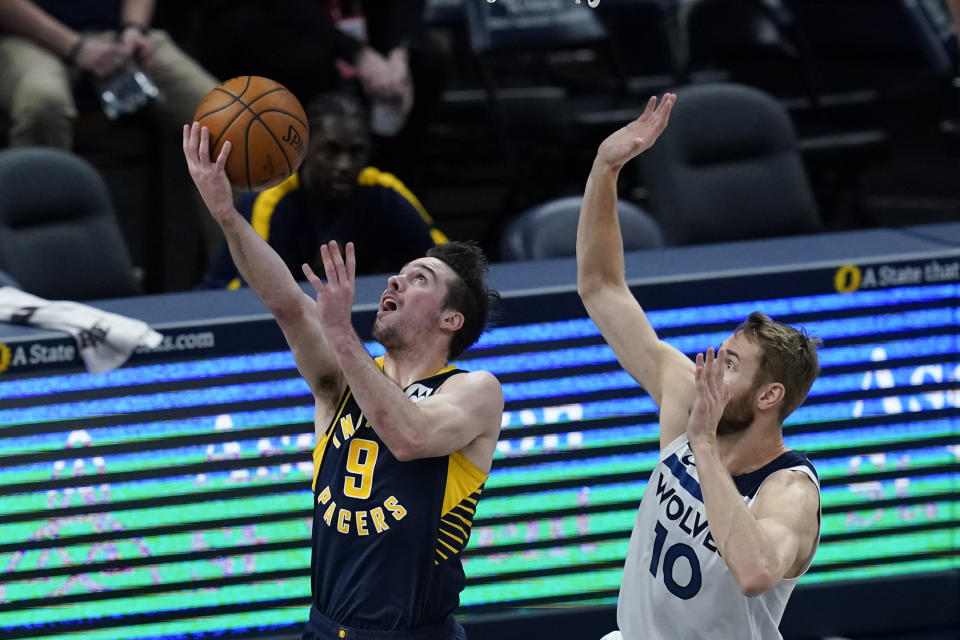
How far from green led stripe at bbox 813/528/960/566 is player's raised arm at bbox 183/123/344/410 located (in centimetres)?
197

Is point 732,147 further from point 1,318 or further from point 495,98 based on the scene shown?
point 1,318

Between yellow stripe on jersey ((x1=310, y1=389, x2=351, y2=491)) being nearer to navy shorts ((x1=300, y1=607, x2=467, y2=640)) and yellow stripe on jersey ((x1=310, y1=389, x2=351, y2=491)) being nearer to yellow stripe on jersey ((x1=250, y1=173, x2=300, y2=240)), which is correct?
navy shorts ((x1=300, y1=607, x2=467, y2=640))

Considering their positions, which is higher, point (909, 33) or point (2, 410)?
point (909, 33)

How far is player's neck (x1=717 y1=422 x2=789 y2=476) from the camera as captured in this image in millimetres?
3486

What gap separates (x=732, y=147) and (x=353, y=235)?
1.70 meters

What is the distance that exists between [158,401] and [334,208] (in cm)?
153

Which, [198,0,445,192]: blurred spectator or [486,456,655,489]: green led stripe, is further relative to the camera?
[198,0,445,192]: blurred spectator

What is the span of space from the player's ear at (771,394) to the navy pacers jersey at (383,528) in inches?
28.9

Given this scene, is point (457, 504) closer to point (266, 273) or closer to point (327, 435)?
point (327, 435)

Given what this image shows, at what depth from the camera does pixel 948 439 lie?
4.91 metres

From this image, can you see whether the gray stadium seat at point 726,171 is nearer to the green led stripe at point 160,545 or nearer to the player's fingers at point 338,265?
the green led stripe at point 160,545

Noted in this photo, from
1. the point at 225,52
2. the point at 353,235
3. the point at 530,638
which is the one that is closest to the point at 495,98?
the point at 225,52

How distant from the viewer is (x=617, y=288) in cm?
386

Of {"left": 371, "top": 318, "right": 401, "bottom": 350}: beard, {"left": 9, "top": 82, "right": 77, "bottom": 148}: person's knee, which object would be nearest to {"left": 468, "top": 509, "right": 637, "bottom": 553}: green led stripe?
{"left": 371, "top": 318, "right": 401, "bottom": 350}: beard
